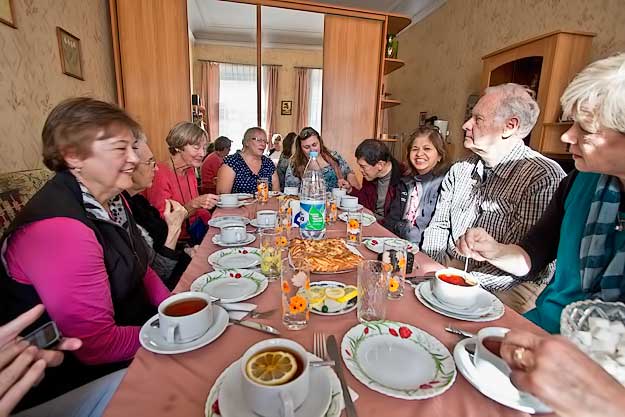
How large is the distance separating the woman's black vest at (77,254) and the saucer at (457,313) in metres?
0.88

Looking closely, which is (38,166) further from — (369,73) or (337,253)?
(369,73)

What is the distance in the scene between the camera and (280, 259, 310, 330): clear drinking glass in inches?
28.6

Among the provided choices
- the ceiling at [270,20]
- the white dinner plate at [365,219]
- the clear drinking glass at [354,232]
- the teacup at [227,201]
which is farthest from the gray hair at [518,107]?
the ceiling at [270,20]

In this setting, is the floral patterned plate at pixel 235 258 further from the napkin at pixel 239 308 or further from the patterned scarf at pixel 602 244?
the patterned scarf at pixel 602 244

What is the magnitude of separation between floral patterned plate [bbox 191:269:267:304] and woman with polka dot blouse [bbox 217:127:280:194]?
1766 mm

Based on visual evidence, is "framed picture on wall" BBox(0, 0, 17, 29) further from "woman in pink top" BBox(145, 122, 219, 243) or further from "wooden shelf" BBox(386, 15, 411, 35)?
"wooden shelf" BBox(386, 15, 411, 35)

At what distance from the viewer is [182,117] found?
329 cm

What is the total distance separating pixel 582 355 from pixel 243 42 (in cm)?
528

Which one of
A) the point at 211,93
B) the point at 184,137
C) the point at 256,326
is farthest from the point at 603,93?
the point at 211,93

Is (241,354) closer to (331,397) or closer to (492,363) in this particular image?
(331,397)

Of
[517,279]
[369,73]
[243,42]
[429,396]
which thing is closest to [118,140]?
[429,396]

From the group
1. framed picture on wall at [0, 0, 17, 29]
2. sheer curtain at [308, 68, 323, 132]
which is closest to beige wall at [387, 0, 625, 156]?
sheer curtain at [308, 68, 323, 132]

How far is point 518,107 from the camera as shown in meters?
1.48

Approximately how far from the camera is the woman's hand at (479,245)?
110 cm
